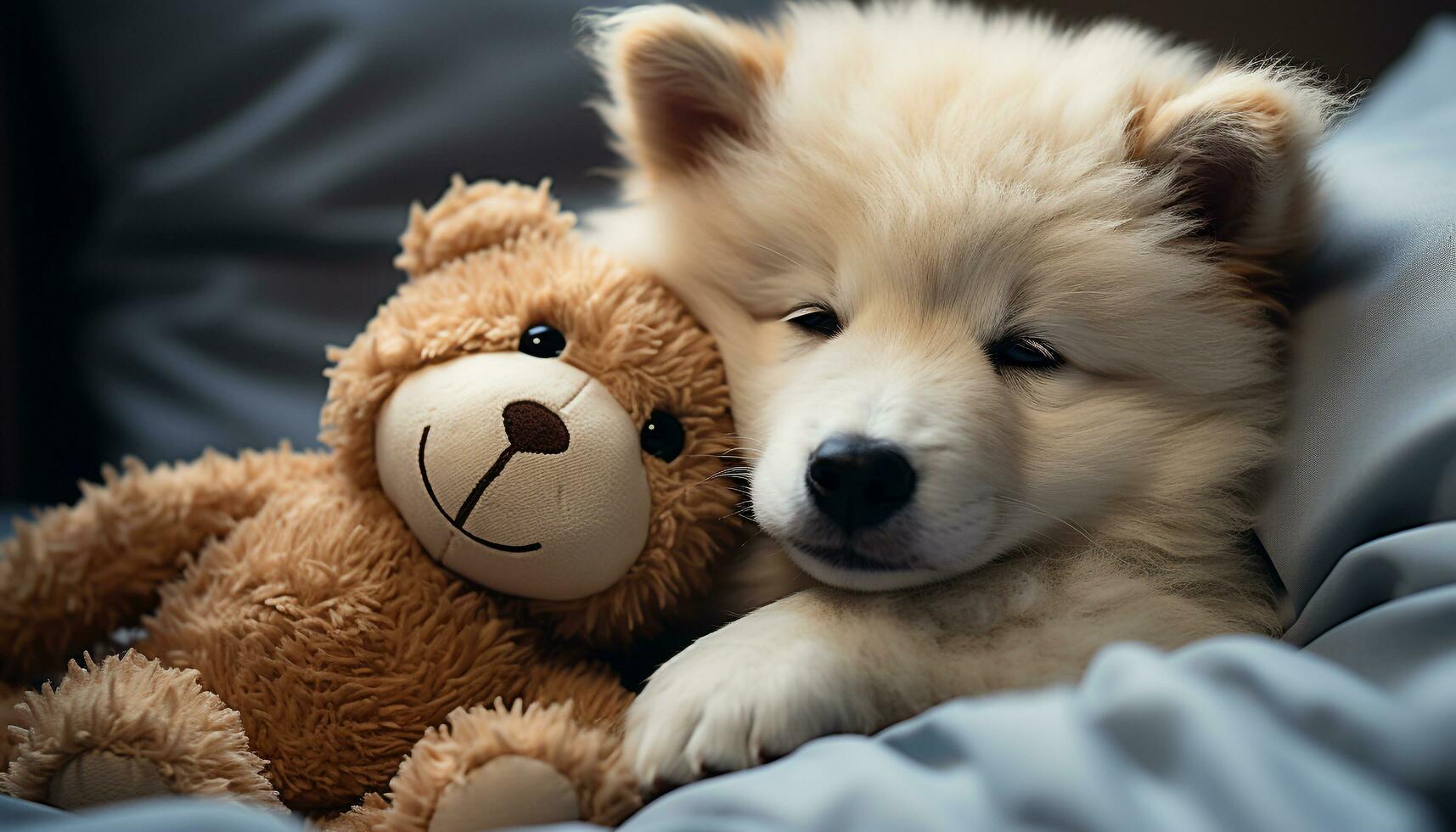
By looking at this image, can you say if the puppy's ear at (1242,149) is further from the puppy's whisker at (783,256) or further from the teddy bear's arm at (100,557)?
the teddy bear's arm at (100,557)

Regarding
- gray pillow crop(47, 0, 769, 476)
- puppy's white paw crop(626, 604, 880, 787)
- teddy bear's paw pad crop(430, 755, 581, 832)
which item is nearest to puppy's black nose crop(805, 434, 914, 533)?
puppy's white paw crop(626, 604, 880, 787)

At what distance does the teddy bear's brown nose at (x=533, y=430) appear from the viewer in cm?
121

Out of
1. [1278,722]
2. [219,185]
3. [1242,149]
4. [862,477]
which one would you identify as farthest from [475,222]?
[219,185]

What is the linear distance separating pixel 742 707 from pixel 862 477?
0.94 ft

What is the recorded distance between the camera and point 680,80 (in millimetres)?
1576

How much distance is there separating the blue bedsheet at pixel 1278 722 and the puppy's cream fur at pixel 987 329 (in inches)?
6.5

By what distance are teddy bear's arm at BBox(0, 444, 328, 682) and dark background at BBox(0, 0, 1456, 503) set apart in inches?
34.9

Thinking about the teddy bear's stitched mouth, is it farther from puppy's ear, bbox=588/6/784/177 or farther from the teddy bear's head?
puppy's ear, bbox=588/6/784/177

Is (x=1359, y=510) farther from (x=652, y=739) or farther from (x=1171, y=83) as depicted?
(x=652, y=739)

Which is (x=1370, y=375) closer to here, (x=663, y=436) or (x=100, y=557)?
(x=663, y=436)

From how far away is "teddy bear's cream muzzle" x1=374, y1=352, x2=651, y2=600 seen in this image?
3.96ft

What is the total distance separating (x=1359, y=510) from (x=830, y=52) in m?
0.95

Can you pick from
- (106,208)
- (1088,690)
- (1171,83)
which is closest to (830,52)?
(1171,83)

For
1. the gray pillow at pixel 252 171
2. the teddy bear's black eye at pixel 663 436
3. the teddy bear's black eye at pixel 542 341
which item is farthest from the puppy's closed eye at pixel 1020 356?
the gray pillow at pixel 252 171
